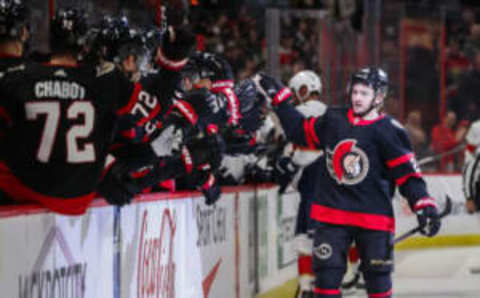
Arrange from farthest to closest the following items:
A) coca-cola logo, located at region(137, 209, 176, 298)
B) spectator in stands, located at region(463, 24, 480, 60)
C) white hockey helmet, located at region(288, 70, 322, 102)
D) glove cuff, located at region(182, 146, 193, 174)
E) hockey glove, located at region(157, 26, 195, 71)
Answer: spectator in stands, located at region(463, 24, 480, 60), white hockey helmet, located at region(288, 70, 322, 102), glove cuff, located at region(182, 146, 193, 174), coca-cola logo, located at region(137, 209, 176, 298), hockey glove, located at region(157, 26, 195, 71)

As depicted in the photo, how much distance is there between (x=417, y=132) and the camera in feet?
40.9

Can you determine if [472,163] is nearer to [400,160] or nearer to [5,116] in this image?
[400,160]

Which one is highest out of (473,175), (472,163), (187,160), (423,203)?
(187,160)

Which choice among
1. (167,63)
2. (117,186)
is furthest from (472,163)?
(117,186)

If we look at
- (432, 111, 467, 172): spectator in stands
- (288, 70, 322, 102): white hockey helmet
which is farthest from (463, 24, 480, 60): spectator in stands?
(288, 70, 322, 102): white hockey helmet

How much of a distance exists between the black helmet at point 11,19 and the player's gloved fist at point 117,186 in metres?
0.79

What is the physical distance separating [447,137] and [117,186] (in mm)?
8385

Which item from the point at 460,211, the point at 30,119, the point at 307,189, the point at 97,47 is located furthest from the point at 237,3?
the point at 30,119

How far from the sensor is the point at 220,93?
639 cm

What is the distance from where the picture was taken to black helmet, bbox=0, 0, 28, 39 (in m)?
4.38

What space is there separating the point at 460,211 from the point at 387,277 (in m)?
6.66

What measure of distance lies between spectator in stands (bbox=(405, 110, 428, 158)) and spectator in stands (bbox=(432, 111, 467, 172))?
0.14m

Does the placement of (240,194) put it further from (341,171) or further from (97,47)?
(97,47)

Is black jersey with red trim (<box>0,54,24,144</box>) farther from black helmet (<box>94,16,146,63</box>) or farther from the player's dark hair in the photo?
black helmet (<box>94,16,146,63</box>)
